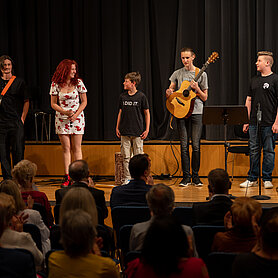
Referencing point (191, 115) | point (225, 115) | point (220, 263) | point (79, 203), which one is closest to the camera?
point (220, 263)

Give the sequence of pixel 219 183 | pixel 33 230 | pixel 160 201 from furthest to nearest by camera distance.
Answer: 1. pixel 219 183
2. pixel 33 230
3. pixel 160 201

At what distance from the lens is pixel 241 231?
10.3 ft

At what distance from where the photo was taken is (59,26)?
9.72m

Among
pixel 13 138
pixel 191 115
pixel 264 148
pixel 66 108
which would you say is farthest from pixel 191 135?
pixel 13 138

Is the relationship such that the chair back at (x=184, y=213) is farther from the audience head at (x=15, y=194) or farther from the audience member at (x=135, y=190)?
the audience head at (x=15, y=194)

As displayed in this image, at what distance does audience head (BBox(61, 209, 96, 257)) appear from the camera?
2.62 metres

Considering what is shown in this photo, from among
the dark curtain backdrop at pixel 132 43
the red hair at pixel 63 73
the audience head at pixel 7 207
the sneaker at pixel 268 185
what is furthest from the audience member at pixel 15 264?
the dark curtain backdrop at pixel 132 43

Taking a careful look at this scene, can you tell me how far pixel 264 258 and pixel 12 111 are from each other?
5.22 m

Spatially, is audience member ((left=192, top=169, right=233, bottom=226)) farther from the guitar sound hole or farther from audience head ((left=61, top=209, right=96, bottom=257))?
the guitar sound hole

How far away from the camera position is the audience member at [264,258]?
2.51 m

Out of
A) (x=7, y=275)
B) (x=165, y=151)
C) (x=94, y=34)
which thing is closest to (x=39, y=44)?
(x=94, y=34)

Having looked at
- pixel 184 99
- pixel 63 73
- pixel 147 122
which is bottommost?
pixel 147 122

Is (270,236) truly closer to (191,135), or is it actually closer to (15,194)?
(15,194)

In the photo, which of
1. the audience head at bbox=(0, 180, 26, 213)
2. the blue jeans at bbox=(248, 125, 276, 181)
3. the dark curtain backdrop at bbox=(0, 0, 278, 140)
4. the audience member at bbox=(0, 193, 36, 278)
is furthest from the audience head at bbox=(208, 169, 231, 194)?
the dark curtain backdrop at bbox=(0, 0, 278, 140)
